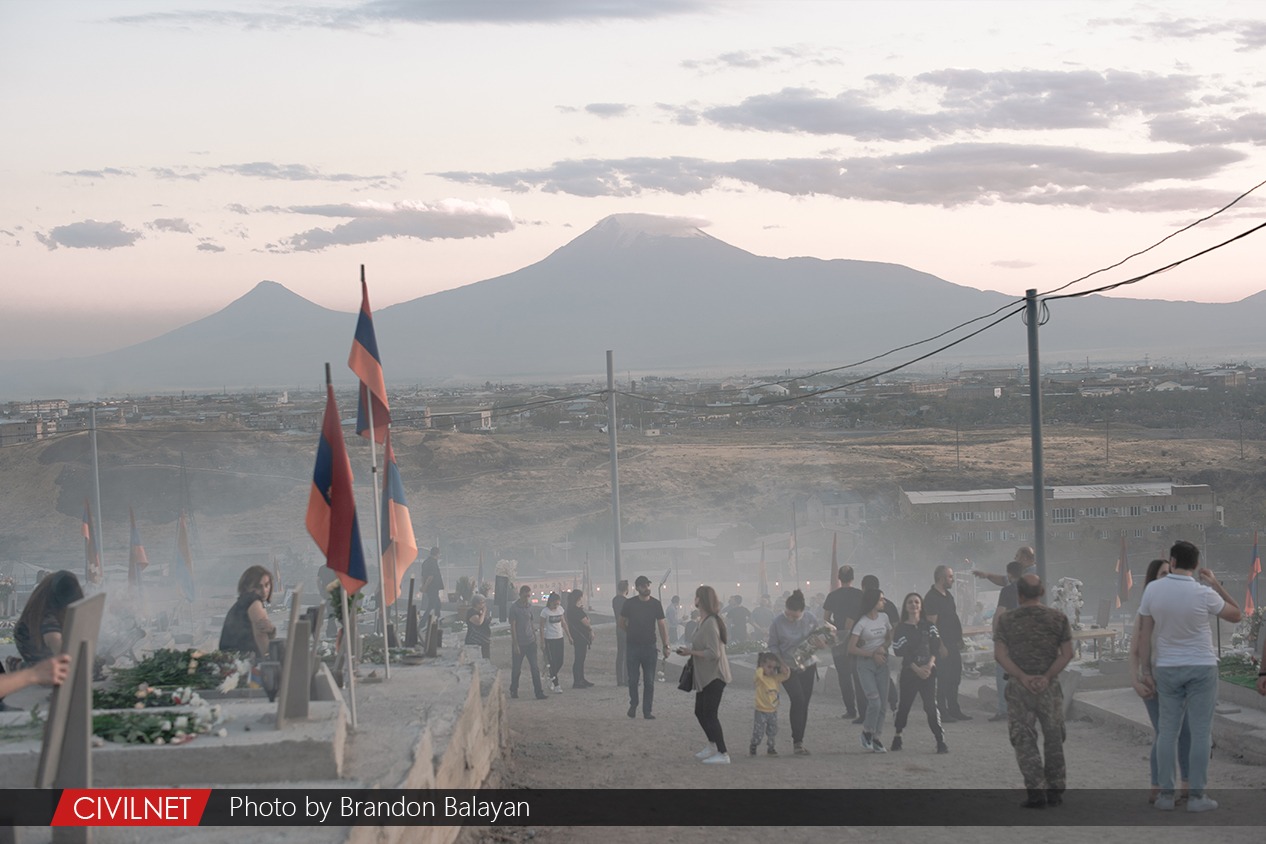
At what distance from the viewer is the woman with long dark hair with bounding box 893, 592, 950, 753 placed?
34.5 ft

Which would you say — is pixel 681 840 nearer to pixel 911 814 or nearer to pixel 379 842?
pixel 911 814

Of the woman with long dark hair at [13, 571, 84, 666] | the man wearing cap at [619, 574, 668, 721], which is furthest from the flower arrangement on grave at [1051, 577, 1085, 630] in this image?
the woman with long dark hair at [13, 571, 84, 666]

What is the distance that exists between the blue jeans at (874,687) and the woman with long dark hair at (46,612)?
630 centimetres

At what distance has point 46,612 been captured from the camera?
7828mm

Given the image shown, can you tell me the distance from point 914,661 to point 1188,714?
3.17 meters

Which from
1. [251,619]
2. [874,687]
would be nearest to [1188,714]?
[874,687]

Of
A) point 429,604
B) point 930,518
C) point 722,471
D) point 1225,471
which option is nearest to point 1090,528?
point 930,518

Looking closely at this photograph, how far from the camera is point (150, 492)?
6438 cm

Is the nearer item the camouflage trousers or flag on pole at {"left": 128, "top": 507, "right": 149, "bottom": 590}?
the camouflage trousers

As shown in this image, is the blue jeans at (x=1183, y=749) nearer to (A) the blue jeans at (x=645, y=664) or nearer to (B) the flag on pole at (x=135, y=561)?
(A) the blue jeans at (x=645, y=664)

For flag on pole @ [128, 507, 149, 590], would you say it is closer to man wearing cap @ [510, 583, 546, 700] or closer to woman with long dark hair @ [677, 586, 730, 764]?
man wearing cap @ [510, 583, 546, 700]

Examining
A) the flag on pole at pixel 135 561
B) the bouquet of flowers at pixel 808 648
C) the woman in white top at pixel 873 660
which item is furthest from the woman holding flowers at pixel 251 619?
the flag on pole at pixel 135 561

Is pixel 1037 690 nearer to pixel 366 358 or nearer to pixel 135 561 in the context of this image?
pixel 366 358

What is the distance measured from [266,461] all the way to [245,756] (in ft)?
232
